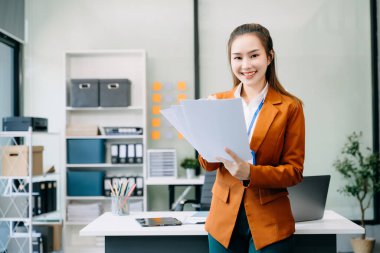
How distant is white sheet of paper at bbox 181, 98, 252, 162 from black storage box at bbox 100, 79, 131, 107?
324 cm

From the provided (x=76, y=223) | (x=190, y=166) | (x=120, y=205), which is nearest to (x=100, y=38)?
(x=190, y=166)

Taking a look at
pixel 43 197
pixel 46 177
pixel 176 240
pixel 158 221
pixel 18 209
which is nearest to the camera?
pixel 176 240

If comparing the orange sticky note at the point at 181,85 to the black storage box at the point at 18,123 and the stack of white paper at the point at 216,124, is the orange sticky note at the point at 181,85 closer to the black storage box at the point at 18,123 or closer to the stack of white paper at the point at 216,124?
the black storage box at the point at 18,123

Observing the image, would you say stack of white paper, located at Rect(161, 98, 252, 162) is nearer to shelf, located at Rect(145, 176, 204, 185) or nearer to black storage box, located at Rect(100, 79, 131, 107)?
shelf, located at Rect(145, 176, 204, 185)

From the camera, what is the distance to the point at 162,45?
4949 millimetres

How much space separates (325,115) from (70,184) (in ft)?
9.01

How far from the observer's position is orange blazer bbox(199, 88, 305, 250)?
140cm

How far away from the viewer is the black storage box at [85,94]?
14.9ft

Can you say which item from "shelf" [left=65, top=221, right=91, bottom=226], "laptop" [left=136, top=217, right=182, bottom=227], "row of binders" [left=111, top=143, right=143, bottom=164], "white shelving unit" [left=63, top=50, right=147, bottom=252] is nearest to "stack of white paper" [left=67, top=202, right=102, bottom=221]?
"shelf" [left=65, top=221, right=91, bottom=226]

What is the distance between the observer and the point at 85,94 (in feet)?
15.0

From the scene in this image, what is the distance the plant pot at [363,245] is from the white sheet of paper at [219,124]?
3480mm

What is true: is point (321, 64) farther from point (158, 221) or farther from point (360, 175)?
point (158, 221)

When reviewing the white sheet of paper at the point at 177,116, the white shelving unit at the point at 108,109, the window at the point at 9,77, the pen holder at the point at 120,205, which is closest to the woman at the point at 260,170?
the white sheet of paper at the point at 177,116

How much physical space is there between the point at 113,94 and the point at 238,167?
3.37 meters
